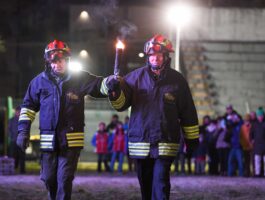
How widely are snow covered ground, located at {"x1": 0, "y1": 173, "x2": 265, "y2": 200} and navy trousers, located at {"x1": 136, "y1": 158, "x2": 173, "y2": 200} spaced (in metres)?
3.21

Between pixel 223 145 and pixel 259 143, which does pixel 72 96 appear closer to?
pixel 259 143

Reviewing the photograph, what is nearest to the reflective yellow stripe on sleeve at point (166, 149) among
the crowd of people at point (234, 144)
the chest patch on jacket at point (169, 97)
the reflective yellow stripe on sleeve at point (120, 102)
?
the chest patch on jacket at point (169, 97)

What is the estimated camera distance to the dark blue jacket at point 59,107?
784 centimetres

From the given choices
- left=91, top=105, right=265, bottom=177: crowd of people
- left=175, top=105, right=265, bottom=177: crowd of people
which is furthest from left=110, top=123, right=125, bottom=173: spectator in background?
left=175, top=105, right=265, bottom=177: crowd of people

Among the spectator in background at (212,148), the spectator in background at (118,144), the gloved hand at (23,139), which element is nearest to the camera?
the gloved hand at (23,139)

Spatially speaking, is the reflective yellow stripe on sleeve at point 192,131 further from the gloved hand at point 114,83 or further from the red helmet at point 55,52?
the red helmet at point 55,52

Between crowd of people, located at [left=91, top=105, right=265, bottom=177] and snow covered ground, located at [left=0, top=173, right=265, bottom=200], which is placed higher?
crowd of people, located at [left=91, top=105, right=265, bottom=177]

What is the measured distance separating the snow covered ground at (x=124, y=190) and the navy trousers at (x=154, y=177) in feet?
10.5

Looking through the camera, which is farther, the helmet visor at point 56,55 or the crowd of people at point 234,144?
the crowd of people at point 234,144

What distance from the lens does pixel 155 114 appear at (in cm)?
745

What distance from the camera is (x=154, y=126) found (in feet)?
24.4

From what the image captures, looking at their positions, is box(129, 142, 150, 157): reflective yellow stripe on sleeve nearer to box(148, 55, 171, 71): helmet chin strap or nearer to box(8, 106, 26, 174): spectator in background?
box(148, 55, 171, 71): helmet chin strap

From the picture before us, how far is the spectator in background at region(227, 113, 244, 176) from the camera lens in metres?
17.7

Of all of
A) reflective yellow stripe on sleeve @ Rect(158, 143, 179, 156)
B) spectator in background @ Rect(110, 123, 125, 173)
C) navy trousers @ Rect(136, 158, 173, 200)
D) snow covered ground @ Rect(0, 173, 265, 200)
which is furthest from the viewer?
spectator in background @ Rect(110, 123, 125, 173)
